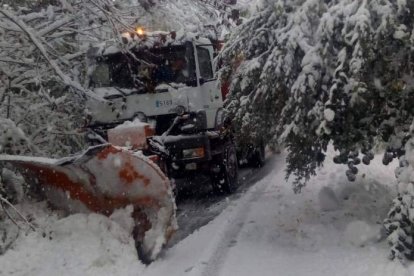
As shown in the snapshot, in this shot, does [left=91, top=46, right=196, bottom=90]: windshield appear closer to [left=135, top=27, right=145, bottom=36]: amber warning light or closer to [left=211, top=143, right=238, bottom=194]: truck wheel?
[left=135, top=27, right=145, bottom=36]: amber warning light

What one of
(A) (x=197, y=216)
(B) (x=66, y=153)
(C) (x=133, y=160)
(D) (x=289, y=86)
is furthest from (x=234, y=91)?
(B) (x=66, y=153)

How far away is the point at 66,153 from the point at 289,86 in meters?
4.54

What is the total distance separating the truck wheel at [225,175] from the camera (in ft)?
25.8

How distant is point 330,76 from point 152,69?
329 centimetres

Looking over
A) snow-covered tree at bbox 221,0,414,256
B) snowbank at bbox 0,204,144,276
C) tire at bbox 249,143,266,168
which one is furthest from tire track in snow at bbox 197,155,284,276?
tire at bbox 249,143,266,168

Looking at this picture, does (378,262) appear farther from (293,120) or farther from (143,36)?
(143,36)

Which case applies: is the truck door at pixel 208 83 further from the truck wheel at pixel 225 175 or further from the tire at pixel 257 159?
the tire at pixel 257 159

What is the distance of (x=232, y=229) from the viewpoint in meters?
6.02

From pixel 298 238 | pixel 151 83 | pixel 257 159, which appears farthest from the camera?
pixel 257 159

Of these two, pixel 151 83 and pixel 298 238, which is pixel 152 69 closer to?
pixel 151 83

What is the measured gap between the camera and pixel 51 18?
636cm

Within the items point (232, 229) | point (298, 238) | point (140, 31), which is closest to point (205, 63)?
point (140, 31)

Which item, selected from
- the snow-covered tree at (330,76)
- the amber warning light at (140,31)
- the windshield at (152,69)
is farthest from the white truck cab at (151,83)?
the snow-covered tree at (330,76)

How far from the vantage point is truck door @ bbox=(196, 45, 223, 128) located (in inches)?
295
